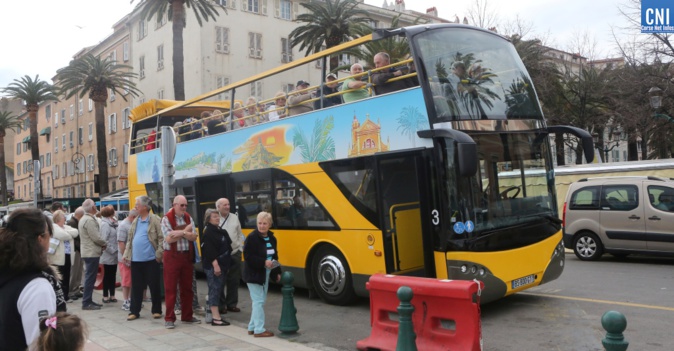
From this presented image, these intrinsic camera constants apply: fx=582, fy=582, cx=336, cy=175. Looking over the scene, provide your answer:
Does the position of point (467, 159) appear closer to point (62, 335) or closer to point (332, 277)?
point (332, 277)

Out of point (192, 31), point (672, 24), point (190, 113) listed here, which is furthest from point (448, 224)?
point (192, 31)

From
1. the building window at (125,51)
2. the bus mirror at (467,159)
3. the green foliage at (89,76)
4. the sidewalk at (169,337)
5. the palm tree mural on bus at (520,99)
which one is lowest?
the sidewalk at (169,337)

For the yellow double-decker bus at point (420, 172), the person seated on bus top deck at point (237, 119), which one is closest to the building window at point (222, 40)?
the person seated on bus top deck at point (237, 119)

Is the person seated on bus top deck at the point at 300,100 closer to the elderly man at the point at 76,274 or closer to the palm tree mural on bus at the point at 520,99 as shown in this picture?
the palm tree mural on bus at the point at 520,99

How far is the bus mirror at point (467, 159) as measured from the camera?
7.29m

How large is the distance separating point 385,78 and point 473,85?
1364 millimetres

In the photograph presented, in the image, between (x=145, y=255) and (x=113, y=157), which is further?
(x=113, y=157)

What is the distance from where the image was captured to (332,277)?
9.84m

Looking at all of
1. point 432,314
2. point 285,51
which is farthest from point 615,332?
point 285,51

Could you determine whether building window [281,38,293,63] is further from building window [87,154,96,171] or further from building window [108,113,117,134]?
building window [87,154,96,171]

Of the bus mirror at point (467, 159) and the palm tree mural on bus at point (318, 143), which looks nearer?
the bus mirror at point (467, 159)

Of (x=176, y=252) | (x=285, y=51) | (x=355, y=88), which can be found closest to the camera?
(x=176, y=252)

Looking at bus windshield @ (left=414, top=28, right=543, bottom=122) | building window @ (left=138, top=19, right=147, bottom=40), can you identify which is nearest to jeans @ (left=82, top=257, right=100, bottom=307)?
bus windshield @ (left=414, top=28, right=543, bottom=122)

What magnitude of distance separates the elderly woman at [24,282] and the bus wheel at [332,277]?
6.67m
